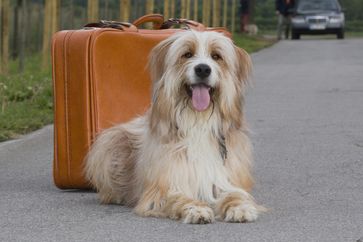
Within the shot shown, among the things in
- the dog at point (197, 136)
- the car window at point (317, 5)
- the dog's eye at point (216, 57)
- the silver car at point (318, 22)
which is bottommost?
the silver car at point (318, 22)

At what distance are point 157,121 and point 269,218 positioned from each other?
2.93ft

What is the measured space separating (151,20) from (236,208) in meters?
2.30

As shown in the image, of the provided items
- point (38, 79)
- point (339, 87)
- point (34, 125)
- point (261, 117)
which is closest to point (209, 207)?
point (34, 125)

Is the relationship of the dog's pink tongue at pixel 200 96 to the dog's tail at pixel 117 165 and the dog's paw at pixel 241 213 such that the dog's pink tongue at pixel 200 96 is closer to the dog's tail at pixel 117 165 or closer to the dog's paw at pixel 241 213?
the dog's paw at pixel 241 213

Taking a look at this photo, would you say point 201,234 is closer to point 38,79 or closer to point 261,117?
point 261,117

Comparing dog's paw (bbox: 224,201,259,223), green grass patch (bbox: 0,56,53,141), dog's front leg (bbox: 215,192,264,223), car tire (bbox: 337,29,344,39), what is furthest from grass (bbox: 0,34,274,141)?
car tire (bbox: 337,29,344,39)

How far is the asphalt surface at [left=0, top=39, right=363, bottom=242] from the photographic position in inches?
243

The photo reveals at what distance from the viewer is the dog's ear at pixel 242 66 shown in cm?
669

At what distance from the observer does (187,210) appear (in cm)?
639

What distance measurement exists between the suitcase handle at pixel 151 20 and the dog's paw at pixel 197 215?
2136mm

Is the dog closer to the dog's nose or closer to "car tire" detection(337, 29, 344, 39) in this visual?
the dog's nose

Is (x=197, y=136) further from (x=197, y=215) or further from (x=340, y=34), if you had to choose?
(x=340, y=34)

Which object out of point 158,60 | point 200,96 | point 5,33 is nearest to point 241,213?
point 200,96

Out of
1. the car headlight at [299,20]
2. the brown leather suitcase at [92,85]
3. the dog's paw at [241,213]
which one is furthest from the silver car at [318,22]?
the dog's paw at [241,213]
